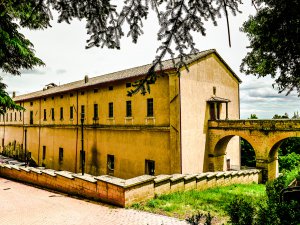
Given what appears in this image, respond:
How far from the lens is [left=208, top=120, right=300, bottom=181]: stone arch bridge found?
57.6 feet

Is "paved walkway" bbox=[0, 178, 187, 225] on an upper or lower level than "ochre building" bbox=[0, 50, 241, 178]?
lower

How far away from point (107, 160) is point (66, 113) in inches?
340

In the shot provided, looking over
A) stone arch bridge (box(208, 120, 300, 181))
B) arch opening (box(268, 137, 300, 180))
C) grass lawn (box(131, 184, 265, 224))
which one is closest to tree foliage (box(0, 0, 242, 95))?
grass lawn (box(131, 184, 265, 224))

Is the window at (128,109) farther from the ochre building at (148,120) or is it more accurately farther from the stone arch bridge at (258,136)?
the stone arch bridge at (258,136)

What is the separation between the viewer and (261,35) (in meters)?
4.08

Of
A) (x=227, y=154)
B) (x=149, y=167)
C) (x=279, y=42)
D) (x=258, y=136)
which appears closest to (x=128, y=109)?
(x=149, y=167)

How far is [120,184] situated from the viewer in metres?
9.41

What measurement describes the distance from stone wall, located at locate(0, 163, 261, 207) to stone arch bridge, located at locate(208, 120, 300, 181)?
3.30 metres

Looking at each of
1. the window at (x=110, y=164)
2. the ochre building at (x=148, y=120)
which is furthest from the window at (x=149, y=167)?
the window at (x=110, y=164)

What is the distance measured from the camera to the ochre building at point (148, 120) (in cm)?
1812

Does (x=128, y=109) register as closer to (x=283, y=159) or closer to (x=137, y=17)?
(x=137, y=17)

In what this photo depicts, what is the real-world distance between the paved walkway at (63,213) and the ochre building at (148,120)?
8.49 m

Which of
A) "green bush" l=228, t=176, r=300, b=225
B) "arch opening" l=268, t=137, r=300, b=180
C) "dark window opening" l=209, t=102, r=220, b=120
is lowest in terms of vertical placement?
"arch opening" l=268, t=137, r=300, b=180

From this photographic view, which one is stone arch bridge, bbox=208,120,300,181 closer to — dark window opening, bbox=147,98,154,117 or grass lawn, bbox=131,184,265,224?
dark window opening, bbox=147,98,154,117
